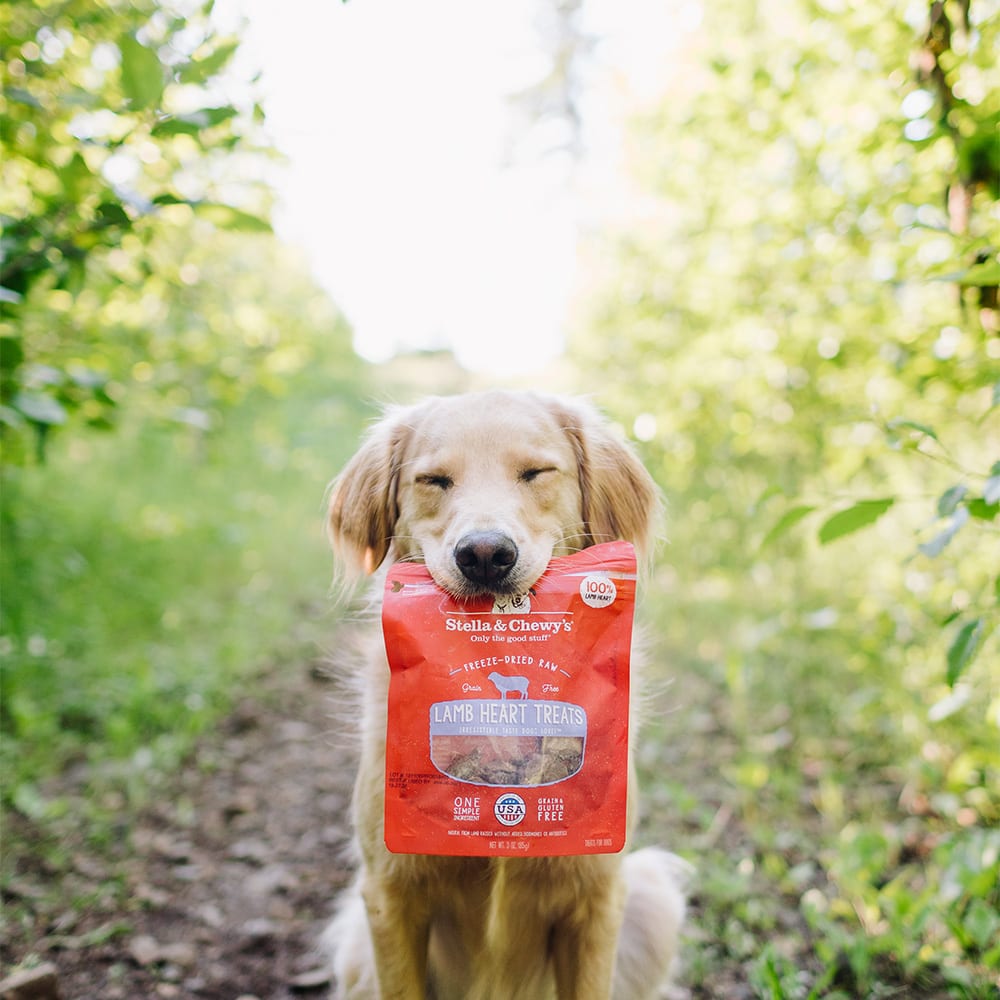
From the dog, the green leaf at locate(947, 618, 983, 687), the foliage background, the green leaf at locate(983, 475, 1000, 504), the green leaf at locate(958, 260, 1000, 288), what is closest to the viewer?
the green leaf at locate(983, 475, 1000, 504)

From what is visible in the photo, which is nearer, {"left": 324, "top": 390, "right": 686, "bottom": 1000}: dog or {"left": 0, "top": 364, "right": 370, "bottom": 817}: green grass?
{"left": 324, "top": 390, "right": 686, "bottom": 1000}: dog

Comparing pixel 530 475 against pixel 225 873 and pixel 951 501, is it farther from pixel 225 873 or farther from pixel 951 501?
pixel 225 873

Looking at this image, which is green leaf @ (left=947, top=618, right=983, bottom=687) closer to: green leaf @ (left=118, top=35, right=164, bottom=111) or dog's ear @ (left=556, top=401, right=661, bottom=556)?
dog's ear @ (left=556, top=401, right=661, bottom=556)

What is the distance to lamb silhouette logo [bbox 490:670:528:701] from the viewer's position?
1.62m

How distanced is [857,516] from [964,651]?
35cm

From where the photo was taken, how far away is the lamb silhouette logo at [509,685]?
1621 millimetres

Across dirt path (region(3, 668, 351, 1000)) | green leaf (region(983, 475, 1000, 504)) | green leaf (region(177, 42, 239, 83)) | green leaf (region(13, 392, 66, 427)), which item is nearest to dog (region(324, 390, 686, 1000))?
dirt path (region(3, 668, 351, 1000))

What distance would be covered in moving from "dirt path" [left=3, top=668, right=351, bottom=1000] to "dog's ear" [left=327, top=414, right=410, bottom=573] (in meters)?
1.09

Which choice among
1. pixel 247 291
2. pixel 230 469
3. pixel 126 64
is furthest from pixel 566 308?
pixel 126 64

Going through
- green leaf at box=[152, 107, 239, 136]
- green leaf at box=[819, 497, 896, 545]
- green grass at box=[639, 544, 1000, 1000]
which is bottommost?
green grass at box=[639, 544, 1000, 1000]

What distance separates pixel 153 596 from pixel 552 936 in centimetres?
362

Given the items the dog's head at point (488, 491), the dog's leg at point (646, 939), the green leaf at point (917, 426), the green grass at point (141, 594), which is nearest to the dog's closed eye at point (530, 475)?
the dog's head at point (488, 491)

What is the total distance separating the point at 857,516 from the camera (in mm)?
1774

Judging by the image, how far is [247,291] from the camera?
6.99m
